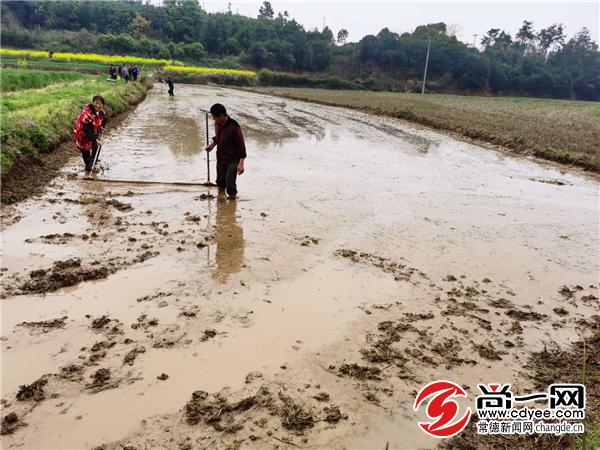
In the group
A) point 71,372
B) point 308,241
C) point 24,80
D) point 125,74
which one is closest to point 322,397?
point 71,372

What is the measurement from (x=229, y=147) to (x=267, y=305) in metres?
4.02

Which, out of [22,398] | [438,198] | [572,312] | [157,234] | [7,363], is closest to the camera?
[22,398]

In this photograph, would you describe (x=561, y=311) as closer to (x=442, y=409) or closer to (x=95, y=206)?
(x=442, y=409)

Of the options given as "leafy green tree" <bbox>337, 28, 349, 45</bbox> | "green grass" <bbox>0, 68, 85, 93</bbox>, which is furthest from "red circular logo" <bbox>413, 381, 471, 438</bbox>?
"leafy green tree" <bbox>337, 28, 349, 45</bbox>

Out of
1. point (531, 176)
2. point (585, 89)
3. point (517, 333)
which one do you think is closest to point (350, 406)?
point (517, 333)

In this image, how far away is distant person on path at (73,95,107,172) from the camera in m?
8.35

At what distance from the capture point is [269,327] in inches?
154

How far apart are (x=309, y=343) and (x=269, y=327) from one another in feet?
1.41

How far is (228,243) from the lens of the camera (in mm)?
5738

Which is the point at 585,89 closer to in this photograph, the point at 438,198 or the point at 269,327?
the point at 438,198

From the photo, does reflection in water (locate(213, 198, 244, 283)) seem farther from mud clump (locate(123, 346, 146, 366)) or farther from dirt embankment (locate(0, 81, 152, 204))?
dirt embankment (locate(0, 81, 152, 204))

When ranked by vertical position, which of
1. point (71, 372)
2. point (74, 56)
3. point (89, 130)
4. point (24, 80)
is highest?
point (74, 56)

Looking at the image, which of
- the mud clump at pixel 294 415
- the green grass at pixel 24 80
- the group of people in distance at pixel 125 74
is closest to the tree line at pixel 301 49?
the group of people in distance at pixel 125 74

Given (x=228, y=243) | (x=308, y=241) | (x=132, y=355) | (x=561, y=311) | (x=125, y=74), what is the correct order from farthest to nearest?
(x=125, y=74) < (x=308, y=241) < (x=228, y=243) < (x=561, y=311) < (x=132, y=355)
